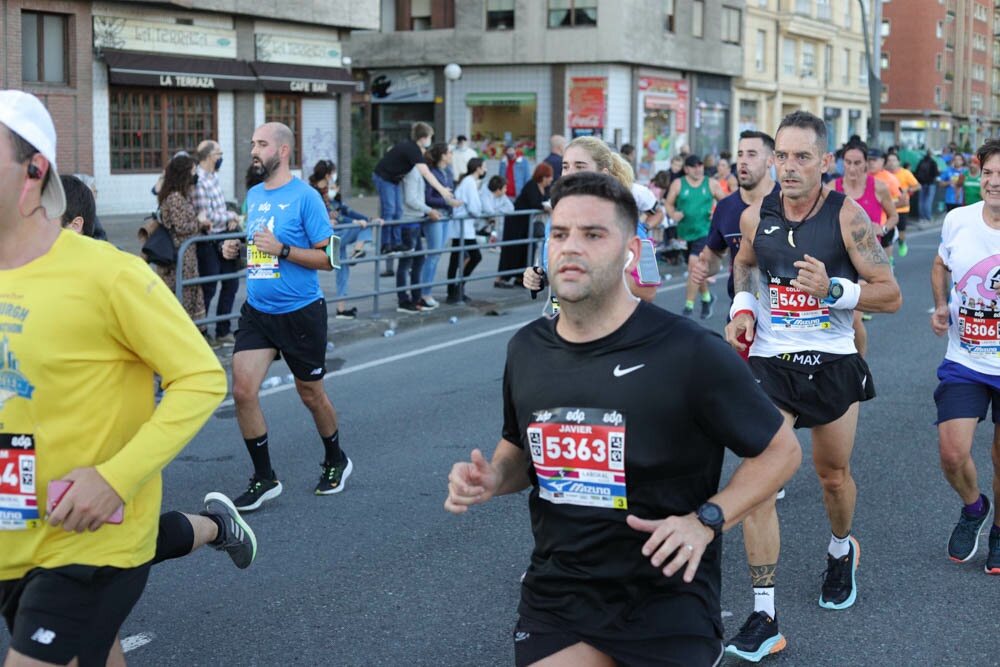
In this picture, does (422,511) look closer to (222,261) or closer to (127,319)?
(127,319)

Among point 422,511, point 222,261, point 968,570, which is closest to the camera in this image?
point 968,570

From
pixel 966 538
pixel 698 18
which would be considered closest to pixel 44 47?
pixel 966 538

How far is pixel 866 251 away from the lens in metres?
5.29

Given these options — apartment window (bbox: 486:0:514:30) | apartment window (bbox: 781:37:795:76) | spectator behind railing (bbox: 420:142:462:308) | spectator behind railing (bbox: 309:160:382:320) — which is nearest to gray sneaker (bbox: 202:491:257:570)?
spectator behind railing (bbox: 309:160:382:320)

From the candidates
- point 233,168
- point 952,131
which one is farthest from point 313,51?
point 952,131

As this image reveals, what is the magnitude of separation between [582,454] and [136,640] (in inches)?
103

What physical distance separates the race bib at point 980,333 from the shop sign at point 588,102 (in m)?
36.5

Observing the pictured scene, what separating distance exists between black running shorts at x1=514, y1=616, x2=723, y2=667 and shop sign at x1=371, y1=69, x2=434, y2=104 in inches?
1686

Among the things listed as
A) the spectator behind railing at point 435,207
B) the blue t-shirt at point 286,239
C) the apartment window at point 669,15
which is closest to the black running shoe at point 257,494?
the blue t-shirt at point 286,239

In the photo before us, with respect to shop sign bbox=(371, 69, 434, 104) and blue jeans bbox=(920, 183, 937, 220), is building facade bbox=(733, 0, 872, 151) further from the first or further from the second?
blue jeans bbox=(920, 183, 937, 220)

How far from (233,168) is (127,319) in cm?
2762

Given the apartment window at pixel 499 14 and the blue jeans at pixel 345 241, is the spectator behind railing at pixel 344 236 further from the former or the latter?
the apartment window at pixel 499 14

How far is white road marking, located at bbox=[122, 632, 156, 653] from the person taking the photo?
4.96 metres

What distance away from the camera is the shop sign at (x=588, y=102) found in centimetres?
4206
